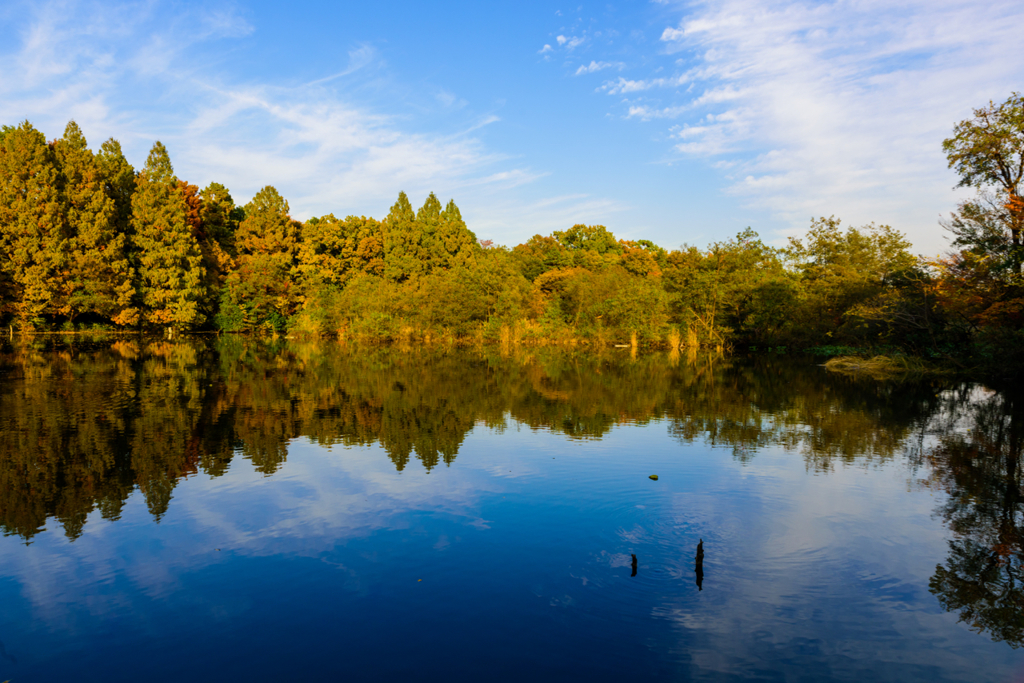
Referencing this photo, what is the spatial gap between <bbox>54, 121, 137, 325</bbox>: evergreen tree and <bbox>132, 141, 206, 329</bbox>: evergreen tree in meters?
1.35

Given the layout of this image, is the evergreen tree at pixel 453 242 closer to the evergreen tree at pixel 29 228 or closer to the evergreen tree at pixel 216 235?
the evergreen tree at pixel 216 235

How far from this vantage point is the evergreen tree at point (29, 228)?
123 ft

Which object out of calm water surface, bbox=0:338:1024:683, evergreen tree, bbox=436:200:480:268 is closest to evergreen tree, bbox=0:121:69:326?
evergreen tree, bbox=436:200:480:268

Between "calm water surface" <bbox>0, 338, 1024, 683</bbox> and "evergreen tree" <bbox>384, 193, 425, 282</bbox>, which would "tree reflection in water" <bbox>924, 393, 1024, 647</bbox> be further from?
"evergreen tree" <bbox>384, 193, 425, 282</bbox>

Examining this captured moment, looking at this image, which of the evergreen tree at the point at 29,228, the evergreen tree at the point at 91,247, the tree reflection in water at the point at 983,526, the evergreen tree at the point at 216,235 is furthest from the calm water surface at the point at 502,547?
the evergreen tree at the point at 216,235

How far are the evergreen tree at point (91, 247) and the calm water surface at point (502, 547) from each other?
107 feet

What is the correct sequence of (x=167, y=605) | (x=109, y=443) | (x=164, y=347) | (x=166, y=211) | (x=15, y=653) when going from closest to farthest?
(x=15, y=653), (x=167, y=605), (x=109, y=443), (x=164, y=347), (x=166, y=211)

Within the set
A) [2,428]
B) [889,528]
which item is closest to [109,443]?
[2,428]

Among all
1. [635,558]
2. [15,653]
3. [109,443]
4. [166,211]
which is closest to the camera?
[15,653]

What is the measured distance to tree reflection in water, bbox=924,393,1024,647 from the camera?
492 centimetres

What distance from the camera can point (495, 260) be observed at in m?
39.8

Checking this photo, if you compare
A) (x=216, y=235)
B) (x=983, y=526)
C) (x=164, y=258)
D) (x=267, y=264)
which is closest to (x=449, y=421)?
(x=983, y=526)

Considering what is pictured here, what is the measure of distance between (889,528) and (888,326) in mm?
24090

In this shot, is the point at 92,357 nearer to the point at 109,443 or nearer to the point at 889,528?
the point at 109,443
